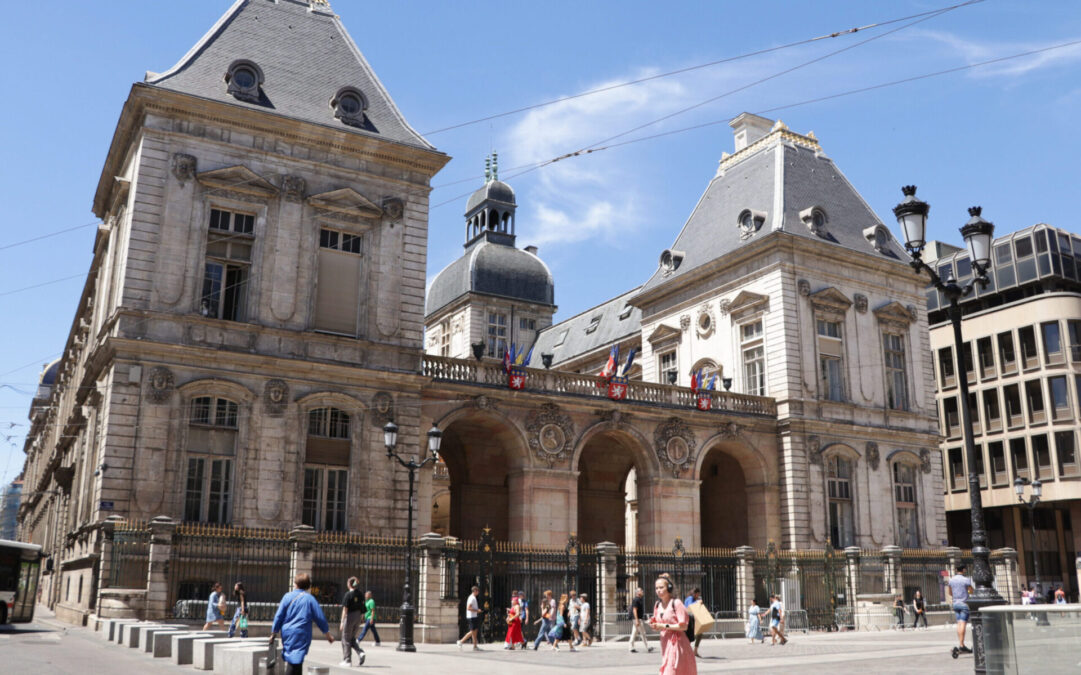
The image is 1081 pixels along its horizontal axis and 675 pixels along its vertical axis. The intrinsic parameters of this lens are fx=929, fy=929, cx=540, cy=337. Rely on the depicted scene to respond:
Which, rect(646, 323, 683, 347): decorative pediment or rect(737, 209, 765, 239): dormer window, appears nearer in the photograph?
rect(737, 209, 765, 239): dormer window

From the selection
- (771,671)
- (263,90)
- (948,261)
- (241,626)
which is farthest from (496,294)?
(771,671)

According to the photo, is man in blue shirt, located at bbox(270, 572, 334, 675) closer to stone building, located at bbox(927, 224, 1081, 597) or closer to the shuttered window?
the shuttered window

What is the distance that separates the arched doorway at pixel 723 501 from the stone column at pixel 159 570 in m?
22.2

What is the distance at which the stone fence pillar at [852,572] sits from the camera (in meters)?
32.6

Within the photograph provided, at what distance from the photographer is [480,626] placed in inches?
1010

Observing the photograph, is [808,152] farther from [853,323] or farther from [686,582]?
[686,582]

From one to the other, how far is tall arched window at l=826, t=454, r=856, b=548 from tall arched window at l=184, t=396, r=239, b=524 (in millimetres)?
22872

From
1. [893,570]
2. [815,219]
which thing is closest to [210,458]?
[893,570]

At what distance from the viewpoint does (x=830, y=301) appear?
126 ft

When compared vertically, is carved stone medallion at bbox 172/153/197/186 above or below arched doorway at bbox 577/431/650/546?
above

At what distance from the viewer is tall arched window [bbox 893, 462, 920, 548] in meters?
38.7

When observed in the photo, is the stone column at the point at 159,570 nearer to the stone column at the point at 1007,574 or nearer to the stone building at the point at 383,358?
the stone building at the point at 383,358

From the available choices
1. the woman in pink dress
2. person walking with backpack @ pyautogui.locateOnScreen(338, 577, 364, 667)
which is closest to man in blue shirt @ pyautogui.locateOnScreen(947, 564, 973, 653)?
the woman in pink dress

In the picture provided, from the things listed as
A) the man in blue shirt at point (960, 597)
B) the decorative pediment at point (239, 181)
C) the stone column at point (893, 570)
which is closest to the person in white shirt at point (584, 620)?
the man in blue shirt at point (960, 597)
